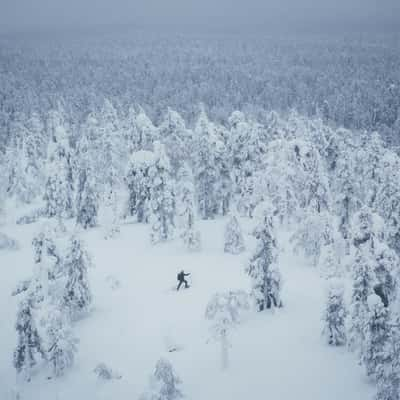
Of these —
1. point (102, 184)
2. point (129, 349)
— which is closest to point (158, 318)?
point (129, 349)

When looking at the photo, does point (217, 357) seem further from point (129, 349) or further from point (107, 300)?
point (107, 300)

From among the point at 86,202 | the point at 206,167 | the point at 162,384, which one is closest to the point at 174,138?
the point at 206,167

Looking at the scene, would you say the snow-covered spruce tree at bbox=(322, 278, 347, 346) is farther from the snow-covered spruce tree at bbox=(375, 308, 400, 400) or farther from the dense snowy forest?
the snow-covered spruce tree at bbox=(375, 308, 400, 400)

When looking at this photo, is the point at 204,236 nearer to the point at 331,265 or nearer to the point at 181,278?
the point at 181,278

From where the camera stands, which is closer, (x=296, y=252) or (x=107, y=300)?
(x=107, y=300)

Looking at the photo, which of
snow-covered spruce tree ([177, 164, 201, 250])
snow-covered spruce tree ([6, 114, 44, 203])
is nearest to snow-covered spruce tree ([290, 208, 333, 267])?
snow-covered spruce tree ([177, 164, 201, 250])

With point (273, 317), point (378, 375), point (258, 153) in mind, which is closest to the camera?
point (378, 375)
